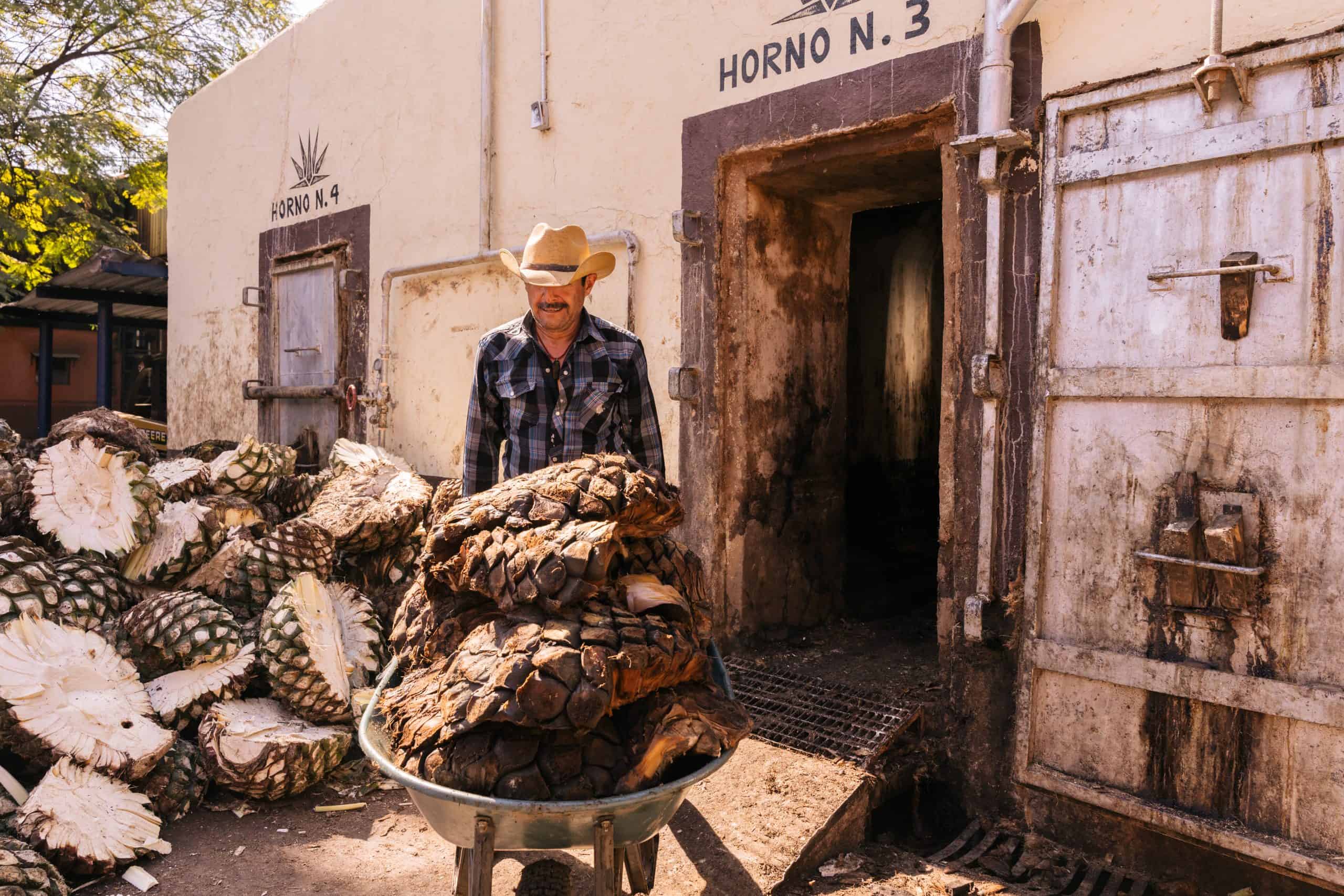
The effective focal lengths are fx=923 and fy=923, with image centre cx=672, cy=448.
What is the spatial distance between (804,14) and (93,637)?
4140 mm

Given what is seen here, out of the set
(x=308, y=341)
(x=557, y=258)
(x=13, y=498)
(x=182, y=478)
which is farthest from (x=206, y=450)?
(x=557, y=258)

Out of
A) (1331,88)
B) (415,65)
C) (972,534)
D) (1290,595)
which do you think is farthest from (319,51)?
(1290,595)

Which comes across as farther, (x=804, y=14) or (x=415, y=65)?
(x=415, y=65)

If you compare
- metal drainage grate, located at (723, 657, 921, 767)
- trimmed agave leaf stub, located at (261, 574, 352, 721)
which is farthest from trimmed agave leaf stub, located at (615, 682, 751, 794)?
trimmed agave leaf stub, located at (261, 574, 352, 721)

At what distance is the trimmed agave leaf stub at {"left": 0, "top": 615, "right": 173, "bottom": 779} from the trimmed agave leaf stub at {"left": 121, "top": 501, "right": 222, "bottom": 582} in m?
0.81

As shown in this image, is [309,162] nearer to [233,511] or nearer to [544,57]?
[544,57]

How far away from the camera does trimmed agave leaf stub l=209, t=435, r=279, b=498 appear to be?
19.0ft

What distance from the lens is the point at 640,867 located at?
2730mm

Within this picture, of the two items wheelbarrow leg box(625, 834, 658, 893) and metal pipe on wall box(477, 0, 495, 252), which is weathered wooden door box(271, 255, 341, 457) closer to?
metal pipe on wall box(477, 0, 495, 252)

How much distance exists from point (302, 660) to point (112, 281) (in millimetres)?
10130

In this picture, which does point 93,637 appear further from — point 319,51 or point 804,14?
point 319,51

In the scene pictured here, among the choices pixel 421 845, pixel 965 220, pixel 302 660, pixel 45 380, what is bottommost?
pixel 421 845

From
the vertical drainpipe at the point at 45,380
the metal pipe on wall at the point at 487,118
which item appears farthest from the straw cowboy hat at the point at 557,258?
the vertical drainpipe at the point at 45,380

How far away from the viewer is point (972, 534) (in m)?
3.79
